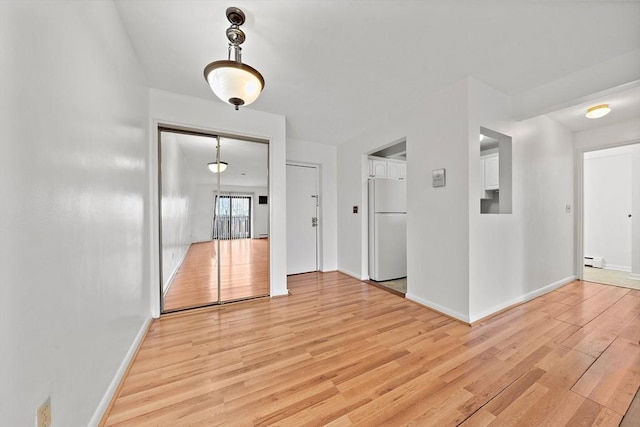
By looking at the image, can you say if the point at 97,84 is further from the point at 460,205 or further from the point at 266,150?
the point at 460,205

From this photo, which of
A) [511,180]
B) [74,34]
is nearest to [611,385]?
[511,180]

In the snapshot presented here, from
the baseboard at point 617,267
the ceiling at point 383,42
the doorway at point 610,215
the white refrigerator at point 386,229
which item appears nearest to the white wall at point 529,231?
the ceiling at point 383,42

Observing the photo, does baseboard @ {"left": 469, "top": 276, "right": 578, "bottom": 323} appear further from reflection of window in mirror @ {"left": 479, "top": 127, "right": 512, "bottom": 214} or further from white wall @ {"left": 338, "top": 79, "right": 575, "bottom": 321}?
reflection of window in mirror @ {"left": 479, "top": 127, "right": 512, "bottom": 214}

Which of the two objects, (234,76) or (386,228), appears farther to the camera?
(386,228)

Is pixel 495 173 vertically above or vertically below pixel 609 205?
above

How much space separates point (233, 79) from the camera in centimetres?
157

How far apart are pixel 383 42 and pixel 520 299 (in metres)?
3.42

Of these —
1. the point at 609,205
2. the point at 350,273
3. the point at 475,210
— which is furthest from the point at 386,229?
the point at 609,205

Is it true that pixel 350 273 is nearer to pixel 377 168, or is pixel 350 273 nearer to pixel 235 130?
pixel 377 168

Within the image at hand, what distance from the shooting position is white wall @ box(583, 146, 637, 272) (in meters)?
4.37

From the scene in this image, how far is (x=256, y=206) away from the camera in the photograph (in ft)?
10.5

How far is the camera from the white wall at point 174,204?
2738 millimetres

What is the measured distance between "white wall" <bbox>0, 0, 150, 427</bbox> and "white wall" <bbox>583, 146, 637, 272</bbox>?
7591 millimetres

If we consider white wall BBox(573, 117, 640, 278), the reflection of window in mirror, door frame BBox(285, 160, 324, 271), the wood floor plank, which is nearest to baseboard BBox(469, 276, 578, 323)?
white wall BBox(573, 117, 640, 278)
